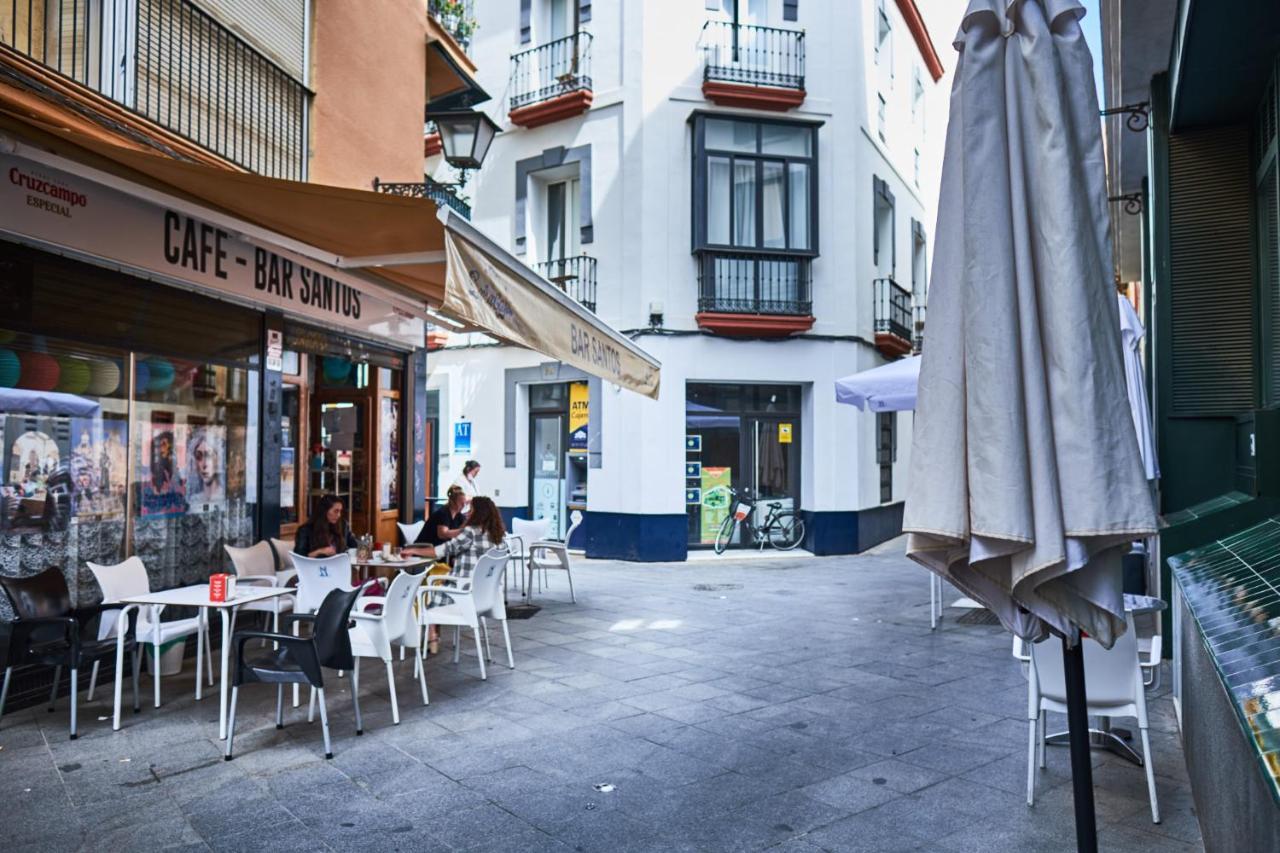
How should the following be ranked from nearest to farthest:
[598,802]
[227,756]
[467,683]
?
[598,802] < [227,756] < [467,683]

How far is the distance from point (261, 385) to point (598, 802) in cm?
581

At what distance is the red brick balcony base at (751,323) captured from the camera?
15703 mm

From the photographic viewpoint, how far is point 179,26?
7.68 metres

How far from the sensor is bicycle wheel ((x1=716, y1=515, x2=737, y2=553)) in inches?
633

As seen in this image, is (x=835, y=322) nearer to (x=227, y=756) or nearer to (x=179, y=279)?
(x=179, y=279)

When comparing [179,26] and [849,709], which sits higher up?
[179,26]

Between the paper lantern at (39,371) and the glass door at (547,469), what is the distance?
10.9m

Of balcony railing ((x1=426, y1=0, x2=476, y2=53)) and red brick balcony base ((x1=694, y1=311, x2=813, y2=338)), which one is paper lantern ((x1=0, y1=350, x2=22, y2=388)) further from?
red brick balcony base ((x1=694, y1=311, x2=813, y2=338))

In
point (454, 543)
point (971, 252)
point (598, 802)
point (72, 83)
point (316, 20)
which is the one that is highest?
point (316, 20)

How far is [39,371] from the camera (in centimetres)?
633

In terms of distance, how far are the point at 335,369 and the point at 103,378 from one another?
13.4ft

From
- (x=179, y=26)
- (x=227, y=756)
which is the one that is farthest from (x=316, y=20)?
(x=227, y=756)

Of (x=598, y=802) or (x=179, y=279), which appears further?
(x=179, y=279)

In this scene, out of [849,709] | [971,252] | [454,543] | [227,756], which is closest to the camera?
[971,252]
